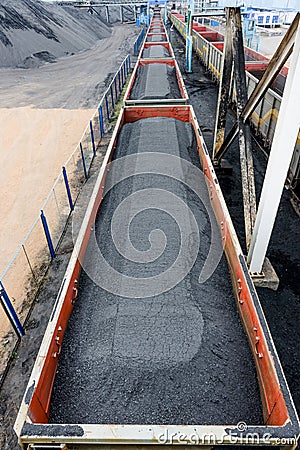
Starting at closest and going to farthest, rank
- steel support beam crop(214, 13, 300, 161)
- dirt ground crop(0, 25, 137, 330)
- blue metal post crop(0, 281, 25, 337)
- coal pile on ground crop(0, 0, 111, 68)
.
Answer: steel support beam crop(214, 13, 300, 161)
blue metal post crop(0, 281, 25, 337)
dirt ground crop(0, 25, 137, 330)
coal pile on ground crop(0, 0, 111, 68)

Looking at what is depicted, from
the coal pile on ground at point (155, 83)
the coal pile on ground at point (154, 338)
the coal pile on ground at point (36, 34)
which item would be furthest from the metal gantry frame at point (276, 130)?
the coal pile on ground at point (36, 34)

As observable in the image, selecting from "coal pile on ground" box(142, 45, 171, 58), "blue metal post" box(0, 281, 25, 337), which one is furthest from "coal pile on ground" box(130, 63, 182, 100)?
"blue metal post" box(0, 281, 25, 337)

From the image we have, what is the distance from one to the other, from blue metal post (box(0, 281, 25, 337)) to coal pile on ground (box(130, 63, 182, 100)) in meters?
7.15

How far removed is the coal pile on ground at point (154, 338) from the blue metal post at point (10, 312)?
1.28 metres

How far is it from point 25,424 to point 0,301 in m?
2.56

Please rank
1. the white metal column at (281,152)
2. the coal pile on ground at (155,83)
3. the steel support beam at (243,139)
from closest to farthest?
the white metal column at (281,152) < the steel support beam at (243,139) < the coal pile on ground at (155,83)

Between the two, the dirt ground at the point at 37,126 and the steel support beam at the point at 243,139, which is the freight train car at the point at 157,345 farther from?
the dirt ground at the point at 37,126

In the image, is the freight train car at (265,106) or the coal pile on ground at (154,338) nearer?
the coal pile on ground at (154,338)

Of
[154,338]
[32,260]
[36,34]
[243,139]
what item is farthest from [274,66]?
[36,34]

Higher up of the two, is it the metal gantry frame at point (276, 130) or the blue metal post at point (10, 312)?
the metal gantry frame at point (276, 130)

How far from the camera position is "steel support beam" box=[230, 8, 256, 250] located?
544 cm

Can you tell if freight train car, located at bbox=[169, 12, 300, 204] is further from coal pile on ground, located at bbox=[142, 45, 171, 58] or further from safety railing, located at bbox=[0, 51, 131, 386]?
safety railing, located at bbox=[0, 51, 131, 386]

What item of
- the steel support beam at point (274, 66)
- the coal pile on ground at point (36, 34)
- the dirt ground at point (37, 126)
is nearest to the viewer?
the steel support beam at point (274, 66)

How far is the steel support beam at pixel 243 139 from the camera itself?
5.44 metres
